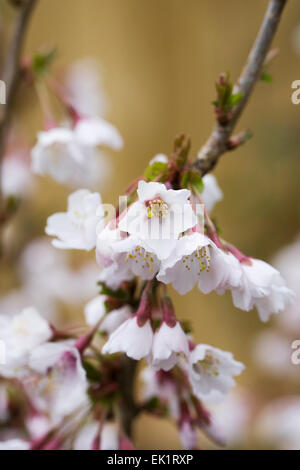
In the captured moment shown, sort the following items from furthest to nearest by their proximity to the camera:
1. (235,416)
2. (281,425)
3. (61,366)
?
(235,416), (281,425), (61,366)

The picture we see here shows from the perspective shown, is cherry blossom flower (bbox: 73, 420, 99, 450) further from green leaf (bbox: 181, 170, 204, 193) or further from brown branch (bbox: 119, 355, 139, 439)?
green leaf (bbox: 181, 170, 204, 193)

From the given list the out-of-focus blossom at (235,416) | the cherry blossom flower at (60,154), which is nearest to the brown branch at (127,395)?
the cherry blossom flower at (60,154)

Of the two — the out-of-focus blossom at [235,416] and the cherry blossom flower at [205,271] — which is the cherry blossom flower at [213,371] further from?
the out-of-focus blossom at [235,416]

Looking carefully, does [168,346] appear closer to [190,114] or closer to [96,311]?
[96,311]

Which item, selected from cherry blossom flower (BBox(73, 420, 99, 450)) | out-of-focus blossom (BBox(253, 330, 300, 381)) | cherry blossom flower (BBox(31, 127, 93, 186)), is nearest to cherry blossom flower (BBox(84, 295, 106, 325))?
cherry blossom flower (BBox(73, 420, 99, 450))

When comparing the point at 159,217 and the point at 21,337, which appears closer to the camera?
the point at 159,217

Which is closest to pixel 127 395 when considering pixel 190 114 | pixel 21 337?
pixel 21 337

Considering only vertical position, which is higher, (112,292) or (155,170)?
(155,170)
